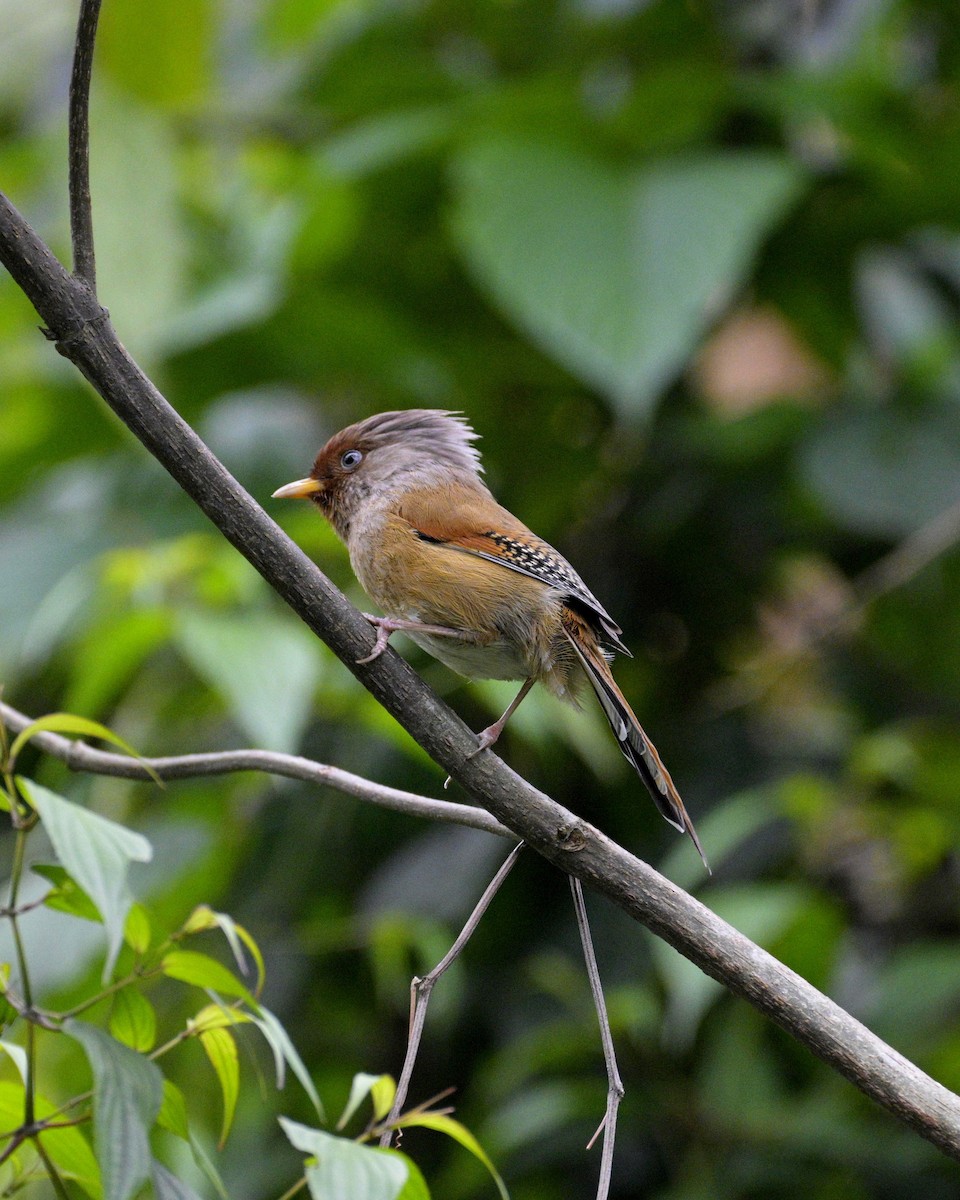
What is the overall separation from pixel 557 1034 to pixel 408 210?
2.66 meters

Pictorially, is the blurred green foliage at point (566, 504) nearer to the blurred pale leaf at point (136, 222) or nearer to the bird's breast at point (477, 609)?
the blurred pale leaf at point (136, 222)

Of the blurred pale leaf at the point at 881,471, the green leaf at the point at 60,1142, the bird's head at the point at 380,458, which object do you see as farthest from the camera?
the blurred pale leaf at the point at 881,471

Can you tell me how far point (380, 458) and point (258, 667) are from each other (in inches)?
24.8

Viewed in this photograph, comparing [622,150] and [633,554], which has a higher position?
[622,150]

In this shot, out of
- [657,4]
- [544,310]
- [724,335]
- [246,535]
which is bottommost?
[724,335]

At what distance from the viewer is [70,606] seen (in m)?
3.40

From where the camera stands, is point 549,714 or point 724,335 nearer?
point 549,714

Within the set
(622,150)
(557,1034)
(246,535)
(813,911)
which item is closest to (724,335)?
(622,150)

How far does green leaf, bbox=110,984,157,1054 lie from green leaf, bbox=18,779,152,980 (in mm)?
133

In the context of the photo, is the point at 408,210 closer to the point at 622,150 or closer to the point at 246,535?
the point at 622,150

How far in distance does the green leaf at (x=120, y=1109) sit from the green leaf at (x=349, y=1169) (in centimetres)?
14

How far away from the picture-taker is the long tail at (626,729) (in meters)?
2.07

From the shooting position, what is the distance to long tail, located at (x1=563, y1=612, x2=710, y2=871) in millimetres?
2074

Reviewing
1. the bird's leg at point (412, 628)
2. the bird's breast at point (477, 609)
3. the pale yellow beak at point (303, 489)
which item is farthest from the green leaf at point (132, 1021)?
the pale yellow beak at point (303, 489)
